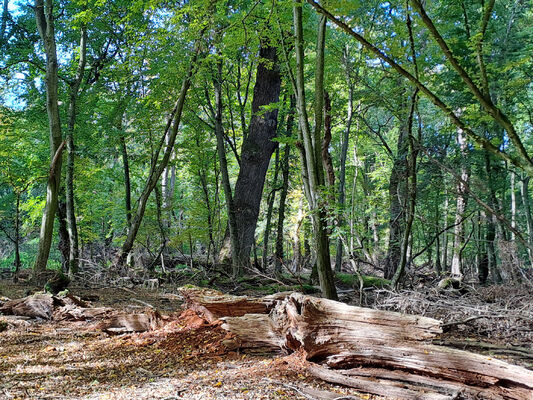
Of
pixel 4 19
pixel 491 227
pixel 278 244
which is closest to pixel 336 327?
pixel 278 244

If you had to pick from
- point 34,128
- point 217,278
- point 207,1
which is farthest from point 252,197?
point 34,128

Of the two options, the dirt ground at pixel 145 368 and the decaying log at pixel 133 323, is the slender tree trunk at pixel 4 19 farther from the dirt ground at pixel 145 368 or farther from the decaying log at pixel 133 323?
the decaying log at pixel 133 323

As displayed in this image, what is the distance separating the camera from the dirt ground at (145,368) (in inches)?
94.3

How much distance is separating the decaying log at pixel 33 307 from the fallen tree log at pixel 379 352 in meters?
3.13

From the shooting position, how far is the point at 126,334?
4.07 metres

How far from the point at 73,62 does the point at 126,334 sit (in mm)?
8991

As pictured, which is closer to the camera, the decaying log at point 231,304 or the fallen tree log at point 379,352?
the fallen tree log at point 379,352

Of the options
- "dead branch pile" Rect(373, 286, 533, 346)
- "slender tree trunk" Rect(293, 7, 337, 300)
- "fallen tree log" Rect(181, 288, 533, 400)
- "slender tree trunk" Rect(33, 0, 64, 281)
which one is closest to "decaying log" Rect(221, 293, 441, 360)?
"fallen tree log" Rect(181, 288, 533, 400)

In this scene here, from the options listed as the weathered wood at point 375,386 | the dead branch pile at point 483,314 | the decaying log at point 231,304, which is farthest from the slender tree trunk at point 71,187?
the weathered wood at point 375,386

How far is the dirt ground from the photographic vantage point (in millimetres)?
2396

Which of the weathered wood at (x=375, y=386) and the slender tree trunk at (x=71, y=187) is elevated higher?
the slender tree trunk at (x=71, y=187)

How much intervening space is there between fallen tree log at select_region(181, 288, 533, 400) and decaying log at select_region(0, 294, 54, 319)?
3128 mm

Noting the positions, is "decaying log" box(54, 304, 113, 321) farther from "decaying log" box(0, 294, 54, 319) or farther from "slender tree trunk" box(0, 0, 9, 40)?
"slender tree trunk" box(0, 0, 9, 40)

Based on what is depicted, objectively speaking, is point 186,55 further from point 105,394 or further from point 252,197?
point 105,394
